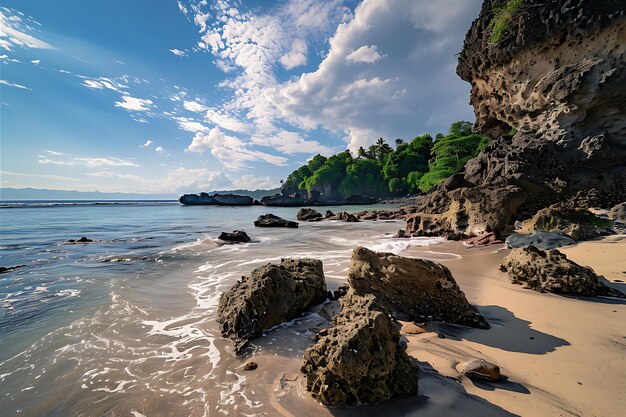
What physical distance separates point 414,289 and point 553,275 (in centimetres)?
238

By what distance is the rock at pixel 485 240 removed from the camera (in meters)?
8.62

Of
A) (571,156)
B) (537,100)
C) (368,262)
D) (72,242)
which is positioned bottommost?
(72,242)

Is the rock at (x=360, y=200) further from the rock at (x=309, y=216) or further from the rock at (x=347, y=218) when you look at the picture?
the rock at (x=347, y=218)

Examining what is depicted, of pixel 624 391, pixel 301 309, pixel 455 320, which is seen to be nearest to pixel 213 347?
pixel 301 309

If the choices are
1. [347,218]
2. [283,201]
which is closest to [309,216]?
[347,218]

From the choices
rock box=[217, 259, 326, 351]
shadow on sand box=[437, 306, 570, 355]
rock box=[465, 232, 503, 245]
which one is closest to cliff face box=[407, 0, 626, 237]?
rock box=[465, 232, 503, 245]

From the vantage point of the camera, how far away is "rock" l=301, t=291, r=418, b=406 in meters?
2.05

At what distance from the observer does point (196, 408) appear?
2.26 m

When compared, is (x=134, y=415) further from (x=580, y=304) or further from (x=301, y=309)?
(x=580, y=304)

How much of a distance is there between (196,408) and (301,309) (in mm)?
2011

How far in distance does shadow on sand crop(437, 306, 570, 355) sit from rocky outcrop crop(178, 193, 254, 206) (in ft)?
217

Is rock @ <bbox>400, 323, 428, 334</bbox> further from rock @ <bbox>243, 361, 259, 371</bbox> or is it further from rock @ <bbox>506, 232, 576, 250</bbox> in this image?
rock @ <bbox>506, 232, 576, 250</bbox>

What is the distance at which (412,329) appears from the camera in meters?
3.26

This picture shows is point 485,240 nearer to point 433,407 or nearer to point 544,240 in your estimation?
point 544,240
